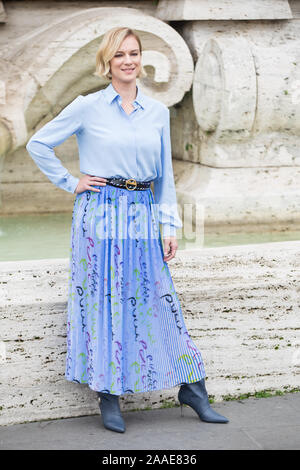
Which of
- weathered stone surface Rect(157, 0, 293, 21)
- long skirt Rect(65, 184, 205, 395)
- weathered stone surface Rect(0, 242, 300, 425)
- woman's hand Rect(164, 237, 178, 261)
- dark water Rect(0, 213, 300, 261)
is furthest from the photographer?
weathered stone surface Rect(157, 0, 293, 21)

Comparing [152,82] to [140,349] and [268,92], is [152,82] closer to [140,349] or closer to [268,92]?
[268,92]

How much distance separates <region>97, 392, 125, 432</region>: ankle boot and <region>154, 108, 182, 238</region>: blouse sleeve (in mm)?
689

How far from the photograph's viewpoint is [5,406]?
3.70 metres

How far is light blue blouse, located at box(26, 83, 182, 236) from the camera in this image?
3.40 meters

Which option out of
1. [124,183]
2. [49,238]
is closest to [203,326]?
[124,183]

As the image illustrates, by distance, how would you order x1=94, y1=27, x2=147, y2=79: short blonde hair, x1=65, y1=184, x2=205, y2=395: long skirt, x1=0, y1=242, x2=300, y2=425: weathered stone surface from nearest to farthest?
x1=94, y1=27, x2=147, y2=79: short blonde hair, x1=65, y1=184, x2=205, y2=395: long skirt, x1=0, y1=242, x2=300, y2=425: weathered stone surface

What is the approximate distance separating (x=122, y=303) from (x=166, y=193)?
18.9 inches

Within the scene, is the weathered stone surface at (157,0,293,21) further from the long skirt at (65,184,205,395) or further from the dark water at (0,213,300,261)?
the long skirt at (65,184,205,395)

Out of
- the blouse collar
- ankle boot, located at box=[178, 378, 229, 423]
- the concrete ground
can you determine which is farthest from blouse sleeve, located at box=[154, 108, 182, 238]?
the concrete ground

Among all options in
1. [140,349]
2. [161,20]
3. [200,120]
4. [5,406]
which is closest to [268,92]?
[200,120]

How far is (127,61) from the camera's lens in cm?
335

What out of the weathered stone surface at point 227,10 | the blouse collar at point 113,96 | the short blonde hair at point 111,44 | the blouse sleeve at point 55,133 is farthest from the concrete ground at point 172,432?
the weathered stone surface at point 227,10

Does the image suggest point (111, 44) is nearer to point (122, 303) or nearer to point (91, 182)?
point (91, 182)

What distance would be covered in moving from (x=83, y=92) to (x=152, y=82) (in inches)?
18.7
